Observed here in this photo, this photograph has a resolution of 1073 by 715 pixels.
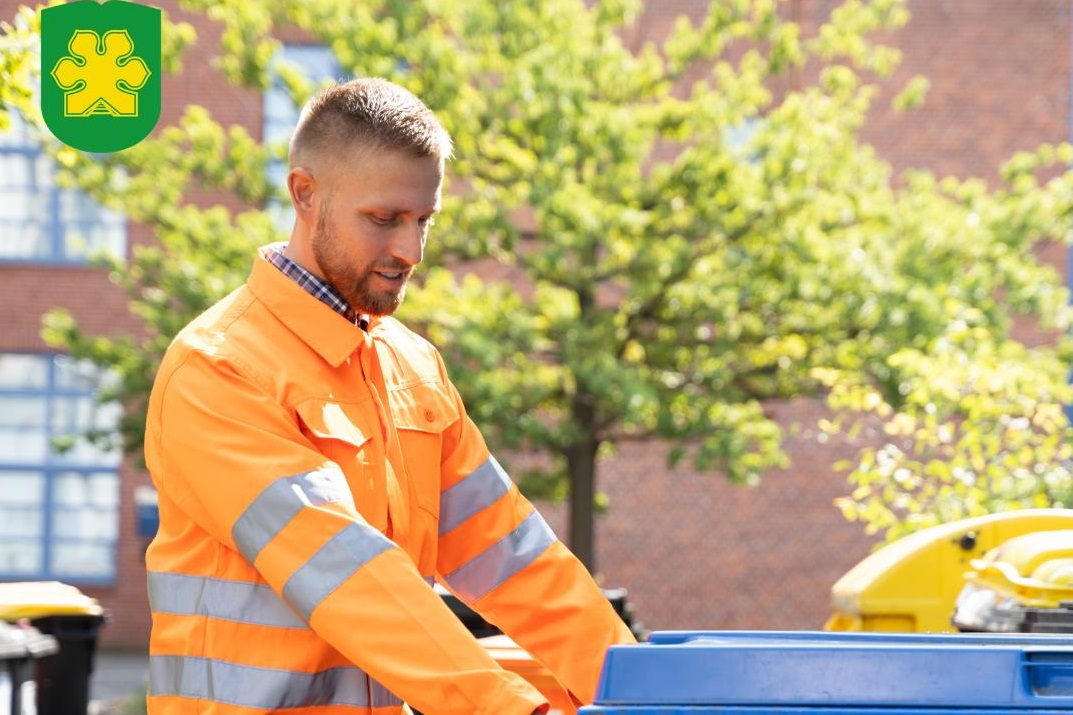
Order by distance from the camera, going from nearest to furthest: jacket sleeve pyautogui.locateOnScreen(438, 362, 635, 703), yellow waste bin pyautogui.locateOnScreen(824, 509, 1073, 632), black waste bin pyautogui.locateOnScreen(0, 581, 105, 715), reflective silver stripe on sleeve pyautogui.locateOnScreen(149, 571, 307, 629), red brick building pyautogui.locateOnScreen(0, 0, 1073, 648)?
1. reflective silver stripe on sleeve pyautogui.locateOnScreen(149, 571, 307, 629)
2. jacket sleeve pyautogui.locateOnScreen(438, 362, 635, 703)
3. yellow waste bin pyautogui.locateOnScreen(824, 509, 1073, 632)
4. black waste bin pyautogui.locateOnScreen(0, 581, 105, 715)
5. red brick building pyautogui.locateOnScreen(0, 0, 1073, 648)

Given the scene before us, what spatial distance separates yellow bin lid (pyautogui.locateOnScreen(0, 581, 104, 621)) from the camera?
7742 millimetres

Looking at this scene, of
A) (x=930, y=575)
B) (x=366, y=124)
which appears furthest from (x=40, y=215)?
(x=366, y=124)

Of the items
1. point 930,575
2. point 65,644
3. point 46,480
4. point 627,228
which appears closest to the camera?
point 930,575

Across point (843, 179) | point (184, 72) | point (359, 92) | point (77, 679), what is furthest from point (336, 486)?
point (184, 72)

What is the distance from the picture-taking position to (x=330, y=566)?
7.50 ft

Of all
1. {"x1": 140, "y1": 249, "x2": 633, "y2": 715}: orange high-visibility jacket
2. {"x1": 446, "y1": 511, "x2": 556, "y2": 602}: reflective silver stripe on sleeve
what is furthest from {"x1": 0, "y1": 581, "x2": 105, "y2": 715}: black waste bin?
{"x1": 140, "y1": 249, "x2": 633, "y2": 715}: orange high-visibility jacket

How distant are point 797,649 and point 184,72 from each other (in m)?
19.3

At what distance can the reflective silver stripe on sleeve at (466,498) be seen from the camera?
274cm

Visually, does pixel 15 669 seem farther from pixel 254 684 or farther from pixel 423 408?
pixel 254 684

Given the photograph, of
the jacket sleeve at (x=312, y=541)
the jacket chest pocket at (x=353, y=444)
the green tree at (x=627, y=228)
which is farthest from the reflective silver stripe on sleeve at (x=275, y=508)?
the green tree at (x=627, y=228)

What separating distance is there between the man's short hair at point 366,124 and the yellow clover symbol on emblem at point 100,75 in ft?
9.41

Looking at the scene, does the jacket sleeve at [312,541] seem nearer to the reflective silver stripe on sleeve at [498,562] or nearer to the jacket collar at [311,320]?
the jacket collar at [311,320]

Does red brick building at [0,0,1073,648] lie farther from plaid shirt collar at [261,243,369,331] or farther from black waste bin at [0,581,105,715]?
plaid shirt collar at [261,243,369,331]

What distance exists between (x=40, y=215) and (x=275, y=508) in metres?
19.6
